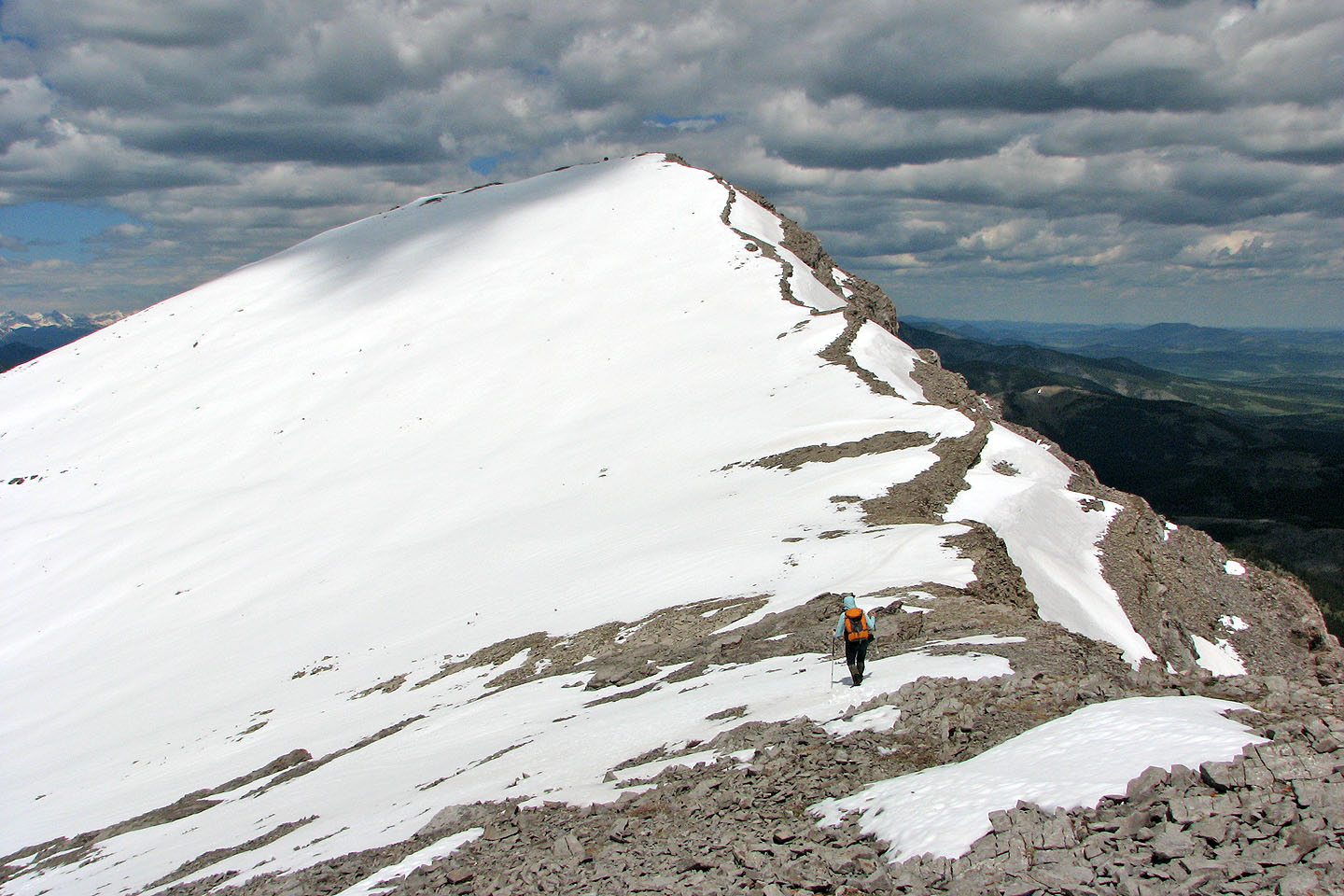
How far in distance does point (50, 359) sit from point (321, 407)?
A: 39.2 meters

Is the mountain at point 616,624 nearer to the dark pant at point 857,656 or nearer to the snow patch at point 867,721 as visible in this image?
the snow patch at point 867,721

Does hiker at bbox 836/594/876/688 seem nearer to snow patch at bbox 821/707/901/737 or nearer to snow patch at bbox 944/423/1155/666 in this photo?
snow patch at bbox 821/707/901/737

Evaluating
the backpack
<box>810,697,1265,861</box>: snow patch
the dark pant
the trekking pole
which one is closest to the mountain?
<box>810,697,1265,861</box>: snow patch

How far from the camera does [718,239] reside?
72000 millimetres

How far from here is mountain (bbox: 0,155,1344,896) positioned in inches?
395

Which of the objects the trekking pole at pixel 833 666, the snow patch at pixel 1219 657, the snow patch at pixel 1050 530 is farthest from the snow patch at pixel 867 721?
the snow patch at pixel 1219 657

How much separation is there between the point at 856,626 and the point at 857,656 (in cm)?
52

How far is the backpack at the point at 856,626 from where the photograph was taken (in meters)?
15.1

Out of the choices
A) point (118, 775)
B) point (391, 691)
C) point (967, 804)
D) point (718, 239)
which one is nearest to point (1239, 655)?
point (967, 804)

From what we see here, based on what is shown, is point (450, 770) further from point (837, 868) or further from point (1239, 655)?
point (1239, 655)

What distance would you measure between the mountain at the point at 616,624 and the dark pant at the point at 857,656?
48 cm

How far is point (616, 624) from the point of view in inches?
942

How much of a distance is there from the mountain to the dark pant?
479 millimetres

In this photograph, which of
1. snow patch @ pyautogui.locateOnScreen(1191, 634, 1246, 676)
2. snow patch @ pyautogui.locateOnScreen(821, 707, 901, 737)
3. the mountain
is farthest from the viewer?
snow patch @ pyautogui.locateOnScreen(1191, 634, 1246, 676)
